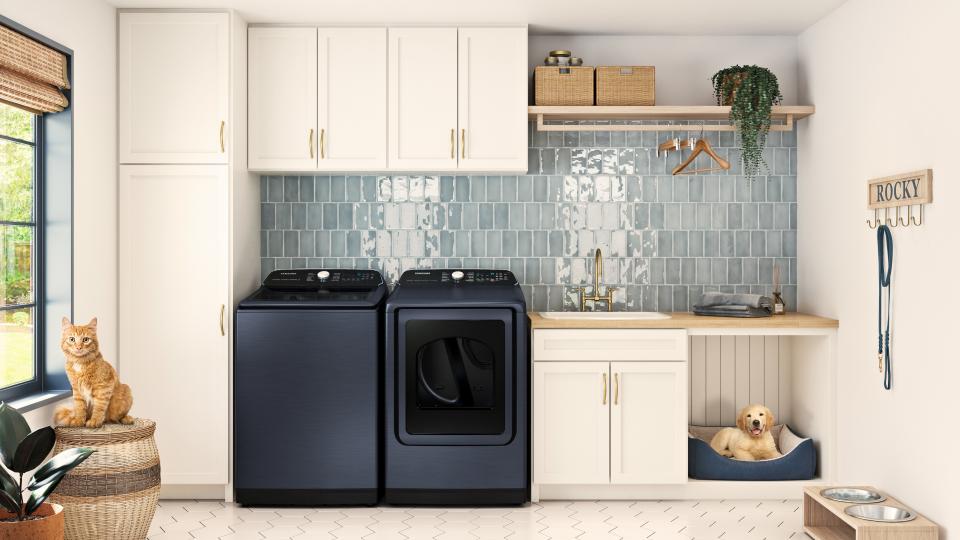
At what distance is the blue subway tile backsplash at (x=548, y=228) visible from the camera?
4316 mm

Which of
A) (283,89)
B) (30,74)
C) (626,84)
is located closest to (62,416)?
(30,74)

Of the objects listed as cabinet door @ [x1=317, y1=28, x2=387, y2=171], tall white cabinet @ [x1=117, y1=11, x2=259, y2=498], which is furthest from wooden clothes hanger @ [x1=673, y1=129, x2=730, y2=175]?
tall white cabinet @ [x1=117, y1=11, x2=259, y2=498]

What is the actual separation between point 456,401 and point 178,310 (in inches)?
55.8

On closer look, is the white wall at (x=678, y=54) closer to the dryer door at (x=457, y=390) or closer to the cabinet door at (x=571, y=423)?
the dryer door at (x=457, y=390)

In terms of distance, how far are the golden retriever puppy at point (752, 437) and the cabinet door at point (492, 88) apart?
1.71 meters

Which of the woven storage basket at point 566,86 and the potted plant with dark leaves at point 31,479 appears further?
the woven storage basket at point 566,86

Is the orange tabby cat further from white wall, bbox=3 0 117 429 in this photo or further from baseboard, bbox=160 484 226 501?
baseboard, bbox=160 484 226 501

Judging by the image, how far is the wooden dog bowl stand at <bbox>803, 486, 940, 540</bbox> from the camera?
2.85m

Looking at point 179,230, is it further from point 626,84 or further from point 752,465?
point 752,465

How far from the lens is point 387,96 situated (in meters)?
3.96

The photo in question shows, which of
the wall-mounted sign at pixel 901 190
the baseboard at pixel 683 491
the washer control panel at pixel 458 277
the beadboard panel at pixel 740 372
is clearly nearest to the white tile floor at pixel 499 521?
the baseboard at pixel 683 491

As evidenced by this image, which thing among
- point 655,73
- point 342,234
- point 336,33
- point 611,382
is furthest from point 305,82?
point 611,382

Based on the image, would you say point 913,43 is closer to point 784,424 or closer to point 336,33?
point 784,424

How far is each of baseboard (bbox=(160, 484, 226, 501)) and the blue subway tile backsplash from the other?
3.85 ft
